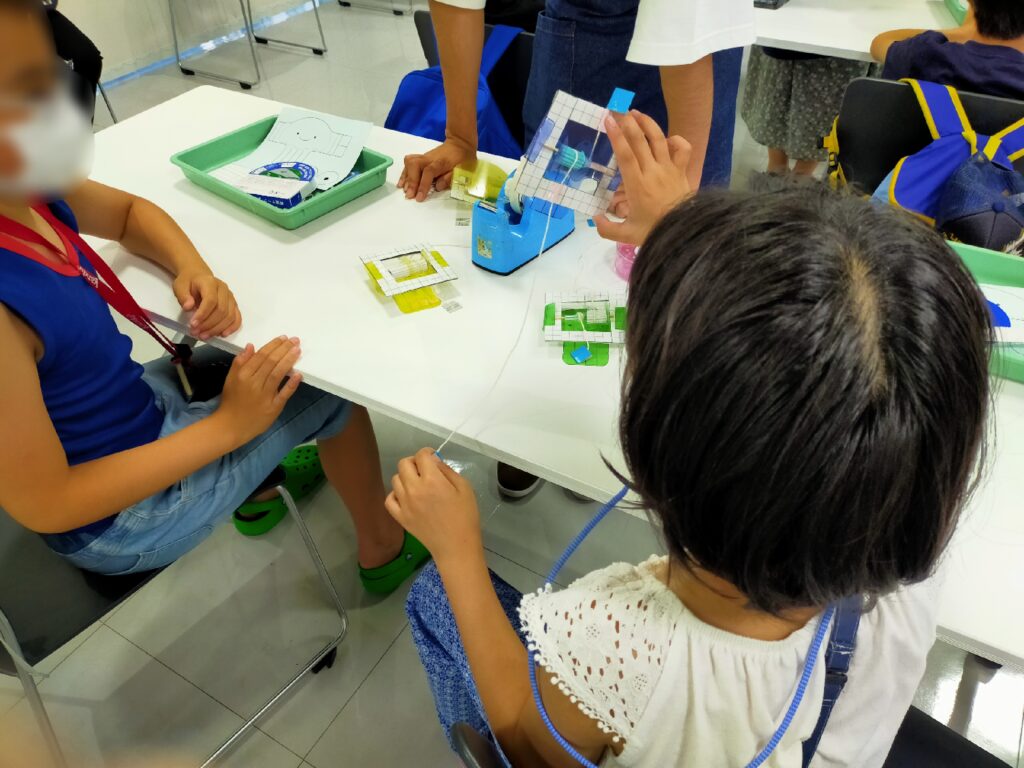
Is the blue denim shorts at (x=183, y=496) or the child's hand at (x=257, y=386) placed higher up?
the child's hand at (x=257, y=386)

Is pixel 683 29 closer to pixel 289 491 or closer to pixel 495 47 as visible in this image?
pixel 495 47

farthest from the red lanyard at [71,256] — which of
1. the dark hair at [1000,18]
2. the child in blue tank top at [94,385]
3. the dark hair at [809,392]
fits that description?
the dark hair at [1000,18]

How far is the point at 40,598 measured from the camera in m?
0.91

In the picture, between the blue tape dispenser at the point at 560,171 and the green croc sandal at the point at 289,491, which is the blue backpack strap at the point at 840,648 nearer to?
the blue tape dispenser at the point at 560,171

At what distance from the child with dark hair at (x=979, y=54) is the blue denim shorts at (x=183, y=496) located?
1.53 m

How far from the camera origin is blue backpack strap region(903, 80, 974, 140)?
136 cm

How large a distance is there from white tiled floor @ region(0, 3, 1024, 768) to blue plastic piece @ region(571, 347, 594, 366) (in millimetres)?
710

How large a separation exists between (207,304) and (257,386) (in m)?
0.14

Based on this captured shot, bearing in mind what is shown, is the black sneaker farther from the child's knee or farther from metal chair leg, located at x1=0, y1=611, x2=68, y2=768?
metal chair leg, located at x1=0, y1=611, x2=68, y2=768

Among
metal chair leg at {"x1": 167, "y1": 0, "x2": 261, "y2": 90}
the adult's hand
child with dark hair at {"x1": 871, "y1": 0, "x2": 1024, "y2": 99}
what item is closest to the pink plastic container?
the adult's hand

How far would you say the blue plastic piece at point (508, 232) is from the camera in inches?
38.2

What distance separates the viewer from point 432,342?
2.99 feet

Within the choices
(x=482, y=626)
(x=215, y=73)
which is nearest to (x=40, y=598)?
(x=482, y=626)

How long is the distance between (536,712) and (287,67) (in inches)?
152
